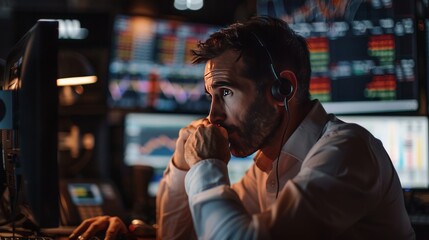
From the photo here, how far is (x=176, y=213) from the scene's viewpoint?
2080 mm

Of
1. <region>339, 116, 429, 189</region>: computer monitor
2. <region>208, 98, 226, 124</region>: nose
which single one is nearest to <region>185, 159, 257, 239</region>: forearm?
<region>208, 98, 226, 124</region>: nose

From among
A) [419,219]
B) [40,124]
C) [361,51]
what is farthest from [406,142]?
[40,124]

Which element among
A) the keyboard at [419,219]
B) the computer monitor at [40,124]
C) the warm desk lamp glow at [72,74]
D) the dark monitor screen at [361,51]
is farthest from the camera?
the dark monitor screen at [361,51]

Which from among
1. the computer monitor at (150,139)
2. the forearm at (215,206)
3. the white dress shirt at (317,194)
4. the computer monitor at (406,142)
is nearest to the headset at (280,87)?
the white dress shirt at (317,194)

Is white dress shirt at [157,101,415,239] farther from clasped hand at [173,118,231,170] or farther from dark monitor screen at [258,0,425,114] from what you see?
dark monitor screen at [258,0,425,114]

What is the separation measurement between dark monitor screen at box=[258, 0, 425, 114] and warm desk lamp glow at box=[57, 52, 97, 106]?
31.3 inches

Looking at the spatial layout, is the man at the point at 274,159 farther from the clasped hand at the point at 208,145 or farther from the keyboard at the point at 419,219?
the keyboard at the point at 419,219

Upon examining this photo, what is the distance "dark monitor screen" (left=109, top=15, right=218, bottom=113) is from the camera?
12.9ft

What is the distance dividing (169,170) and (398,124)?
55.1 inches

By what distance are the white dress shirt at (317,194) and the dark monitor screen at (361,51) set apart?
1.42 m

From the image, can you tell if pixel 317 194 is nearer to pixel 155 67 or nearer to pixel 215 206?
pixel 215 206

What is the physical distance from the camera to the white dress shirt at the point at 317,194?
1471 millimetres

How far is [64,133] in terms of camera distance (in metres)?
3.80

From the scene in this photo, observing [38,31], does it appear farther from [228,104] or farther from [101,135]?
[101,135]
